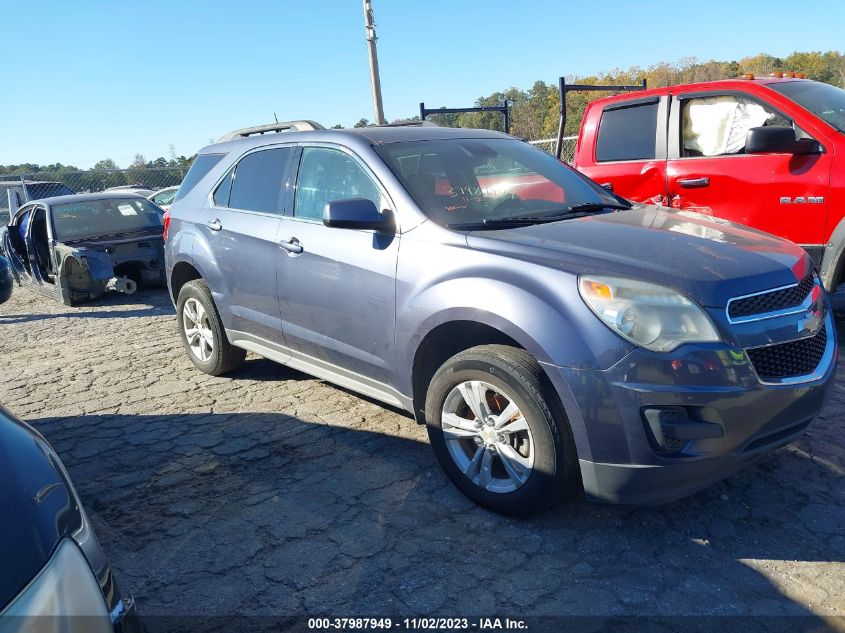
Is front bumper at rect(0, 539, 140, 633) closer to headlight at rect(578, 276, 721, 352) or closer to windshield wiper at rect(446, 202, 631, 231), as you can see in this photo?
headlight at rect(578, 276, 721, 352)

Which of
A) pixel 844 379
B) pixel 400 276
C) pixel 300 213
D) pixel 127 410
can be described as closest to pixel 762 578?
pixel 400 276

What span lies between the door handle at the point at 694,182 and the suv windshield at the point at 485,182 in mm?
1799

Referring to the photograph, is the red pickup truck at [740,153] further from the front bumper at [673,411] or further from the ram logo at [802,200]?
the front bumper at [673,411]

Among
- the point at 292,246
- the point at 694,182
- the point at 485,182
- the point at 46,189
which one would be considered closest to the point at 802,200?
the point at 694,182

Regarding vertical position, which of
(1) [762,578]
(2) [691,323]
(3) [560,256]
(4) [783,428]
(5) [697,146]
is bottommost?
(1) [762,578]

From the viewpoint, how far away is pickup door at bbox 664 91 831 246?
201 inches

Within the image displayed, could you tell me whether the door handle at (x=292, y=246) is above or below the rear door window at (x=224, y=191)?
below

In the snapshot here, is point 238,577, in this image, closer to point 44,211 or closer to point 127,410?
point 127,410

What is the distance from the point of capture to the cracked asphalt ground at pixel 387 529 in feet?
8.61

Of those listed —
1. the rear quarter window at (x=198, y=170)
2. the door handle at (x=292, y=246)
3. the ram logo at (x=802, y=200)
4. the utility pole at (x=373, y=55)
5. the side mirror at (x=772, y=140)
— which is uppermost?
the utility pole at (x=373, y=55)

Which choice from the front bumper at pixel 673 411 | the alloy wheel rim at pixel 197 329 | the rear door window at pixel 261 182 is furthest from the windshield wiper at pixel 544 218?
the alloy wheel rim at pixel 197 329

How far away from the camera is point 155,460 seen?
4055mm

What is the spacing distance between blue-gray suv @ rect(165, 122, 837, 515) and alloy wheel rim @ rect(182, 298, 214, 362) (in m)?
0.73

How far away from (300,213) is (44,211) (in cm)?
712
